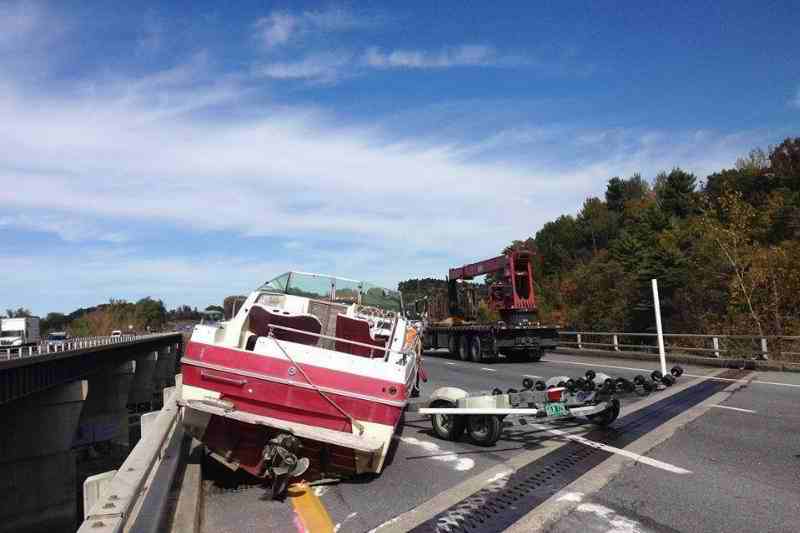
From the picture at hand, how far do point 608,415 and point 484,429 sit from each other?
1916 mm

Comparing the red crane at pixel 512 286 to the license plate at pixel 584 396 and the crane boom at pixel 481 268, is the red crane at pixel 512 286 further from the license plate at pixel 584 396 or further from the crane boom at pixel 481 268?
the license plate at pixel 584 396

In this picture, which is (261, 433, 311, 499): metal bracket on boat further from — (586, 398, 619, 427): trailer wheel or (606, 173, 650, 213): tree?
(606, 173, 650, 213): tree

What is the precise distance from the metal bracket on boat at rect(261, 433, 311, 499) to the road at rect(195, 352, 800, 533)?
19 centimetres

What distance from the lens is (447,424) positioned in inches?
350

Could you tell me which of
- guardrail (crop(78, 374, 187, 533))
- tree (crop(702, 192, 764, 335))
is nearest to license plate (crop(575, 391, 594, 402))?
guardrail (crop(78, 374, 187, 533))

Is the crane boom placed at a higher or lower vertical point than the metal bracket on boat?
higher

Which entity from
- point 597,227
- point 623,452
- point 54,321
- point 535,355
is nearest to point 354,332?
point 623,452

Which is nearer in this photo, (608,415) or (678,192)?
(608,415)

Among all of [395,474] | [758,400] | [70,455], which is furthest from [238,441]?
[70,455]

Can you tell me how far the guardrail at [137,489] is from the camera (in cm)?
328

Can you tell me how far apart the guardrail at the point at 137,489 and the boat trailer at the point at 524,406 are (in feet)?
11.5

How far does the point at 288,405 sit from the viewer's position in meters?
6.49

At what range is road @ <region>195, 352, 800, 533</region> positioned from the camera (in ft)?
17.4

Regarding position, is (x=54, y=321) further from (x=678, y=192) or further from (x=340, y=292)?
(x=340, y=292)
